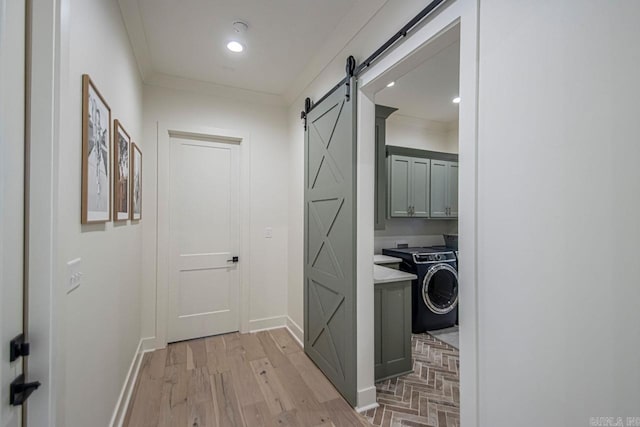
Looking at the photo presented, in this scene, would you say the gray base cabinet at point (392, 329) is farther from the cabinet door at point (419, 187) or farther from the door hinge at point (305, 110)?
the door hinge at point (305, 110)

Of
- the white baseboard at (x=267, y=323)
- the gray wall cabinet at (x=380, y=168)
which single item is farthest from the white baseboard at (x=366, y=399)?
the white baseboard at (x=267, y=323)

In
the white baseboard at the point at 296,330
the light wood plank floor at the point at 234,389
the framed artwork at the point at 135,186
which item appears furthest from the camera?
the white baseboard at the point at 296,330

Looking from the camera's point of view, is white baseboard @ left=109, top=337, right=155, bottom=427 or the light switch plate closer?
the light switch plate

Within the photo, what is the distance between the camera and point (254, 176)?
10.9 feet

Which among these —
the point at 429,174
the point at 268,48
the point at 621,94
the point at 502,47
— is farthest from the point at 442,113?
the point at 621,94

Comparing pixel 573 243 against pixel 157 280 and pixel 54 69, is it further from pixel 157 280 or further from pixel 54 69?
pixel 157 280

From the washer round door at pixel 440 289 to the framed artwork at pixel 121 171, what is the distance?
3173 millimetres

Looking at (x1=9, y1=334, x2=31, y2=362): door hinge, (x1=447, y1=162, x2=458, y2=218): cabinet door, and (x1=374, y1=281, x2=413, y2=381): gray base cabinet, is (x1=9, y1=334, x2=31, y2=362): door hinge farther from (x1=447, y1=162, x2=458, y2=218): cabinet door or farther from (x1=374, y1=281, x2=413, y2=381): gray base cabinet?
(x1=447, y1=162, x2=458, y2=218): cabinet door

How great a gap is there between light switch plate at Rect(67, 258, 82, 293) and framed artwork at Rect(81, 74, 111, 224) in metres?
0.20

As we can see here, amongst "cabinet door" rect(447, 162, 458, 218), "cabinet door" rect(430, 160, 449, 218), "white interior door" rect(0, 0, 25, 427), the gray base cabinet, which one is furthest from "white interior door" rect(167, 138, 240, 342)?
"cabinet door" rect(447, 162, 458, 218)

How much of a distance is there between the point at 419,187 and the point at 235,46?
2848 millimetres

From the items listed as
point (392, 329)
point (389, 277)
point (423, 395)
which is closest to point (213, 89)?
point (389, 277)

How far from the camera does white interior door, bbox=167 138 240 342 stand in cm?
305

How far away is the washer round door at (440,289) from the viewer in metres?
3.34
